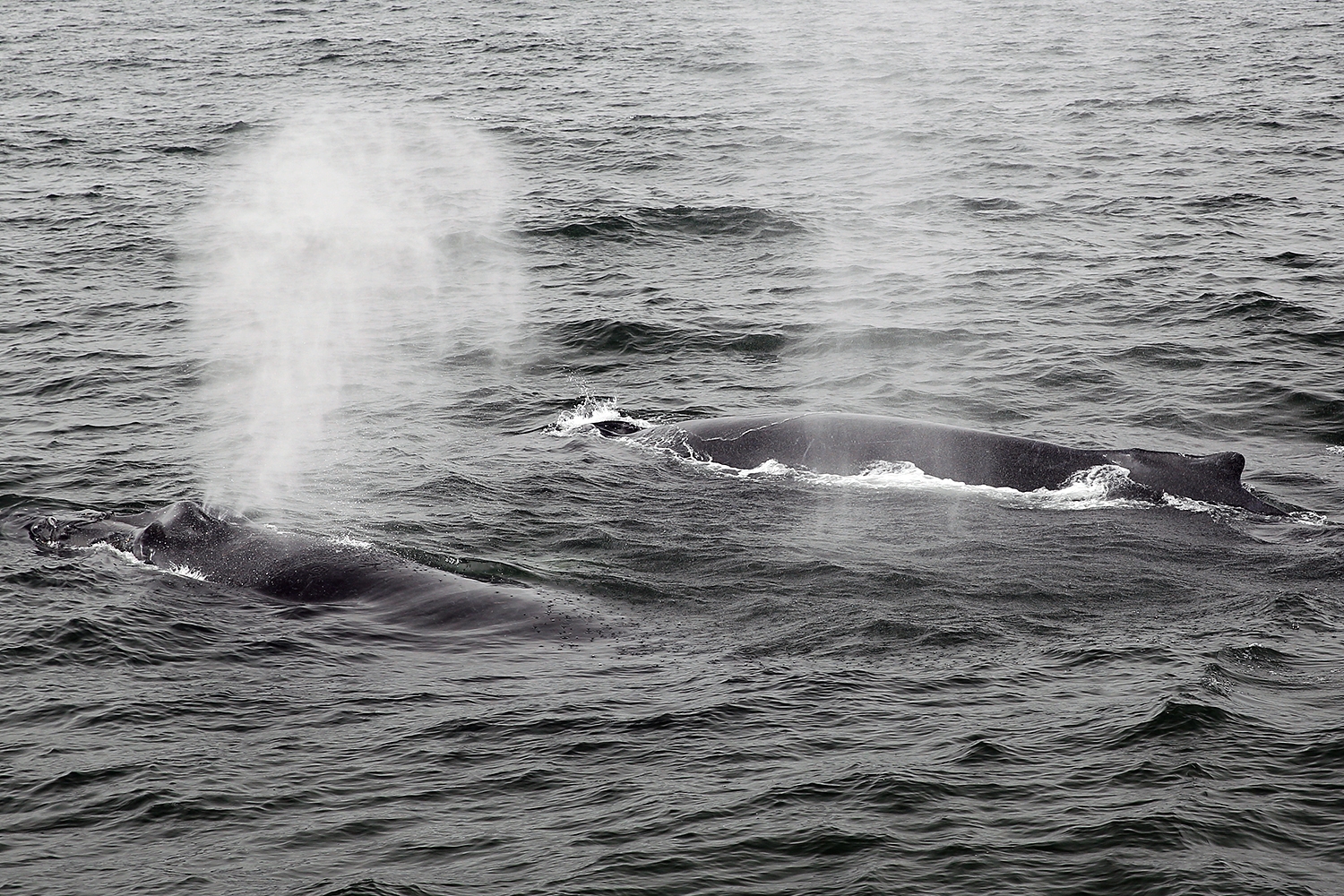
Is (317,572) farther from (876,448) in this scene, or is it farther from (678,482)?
(876,448)

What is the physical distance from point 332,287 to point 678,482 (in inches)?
600

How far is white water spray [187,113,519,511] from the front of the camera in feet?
79.4

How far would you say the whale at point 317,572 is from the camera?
1647 centimetres

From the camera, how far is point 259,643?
1600 centimetres

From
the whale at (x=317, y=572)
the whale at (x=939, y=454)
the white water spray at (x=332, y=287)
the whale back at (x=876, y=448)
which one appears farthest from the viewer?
the white water spray at (x=332, y=287)

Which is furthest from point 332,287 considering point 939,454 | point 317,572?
point 939,454

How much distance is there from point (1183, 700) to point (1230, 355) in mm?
14532

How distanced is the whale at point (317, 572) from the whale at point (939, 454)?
5.65 m

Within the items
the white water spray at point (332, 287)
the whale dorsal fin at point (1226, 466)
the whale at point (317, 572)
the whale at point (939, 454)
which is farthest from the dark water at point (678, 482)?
the whale dorsal fin at point (1226, 466)

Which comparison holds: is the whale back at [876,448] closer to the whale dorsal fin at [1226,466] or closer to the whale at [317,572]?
the whale dorsal fin at [1226,466]

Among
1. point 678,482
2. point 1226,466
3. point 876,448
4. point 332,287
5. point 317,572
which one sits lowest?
point 678,482

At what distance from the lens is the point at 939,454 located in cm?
2064

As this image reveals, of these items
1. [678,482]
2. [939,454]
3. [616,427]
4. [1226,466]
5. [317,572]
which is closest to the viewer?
[317,572]

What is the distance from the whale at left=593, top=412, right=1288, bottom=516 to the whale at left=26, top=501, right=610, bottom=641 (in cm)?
565
